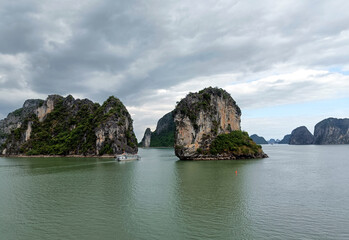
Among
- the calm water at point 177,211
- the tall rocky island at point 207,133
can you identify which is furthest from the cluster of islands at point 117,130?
the calm water at point 177,211

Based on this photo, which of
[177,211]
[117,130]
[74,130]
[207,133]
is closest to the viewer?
[177,211]

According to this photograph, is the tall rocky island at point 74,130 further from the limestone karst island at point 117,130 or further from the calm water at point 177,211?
the calm water at point 177,211

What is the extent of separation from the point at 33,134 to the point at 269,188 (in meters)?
116

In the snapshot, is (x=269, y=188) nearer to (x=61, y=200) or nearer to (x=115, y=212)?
(x=115, y=212)

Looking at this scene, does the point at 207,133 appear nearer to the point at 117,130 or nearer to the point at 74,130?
the point at 117,130

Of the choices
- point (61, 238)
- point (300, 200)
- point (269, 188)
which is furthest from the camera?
point (269, 188)

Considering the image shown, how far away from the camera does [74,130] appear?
365ft

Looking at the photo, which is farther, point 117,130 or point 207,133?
point 117,130

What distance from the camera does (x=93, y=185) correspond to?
31.7 meters

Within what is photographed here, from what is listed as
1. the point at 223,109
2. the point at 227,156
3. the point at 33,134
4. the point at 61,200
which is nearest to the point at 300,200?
the point at 61,200

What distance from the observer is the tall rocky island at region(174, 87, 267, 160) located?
2768 inches

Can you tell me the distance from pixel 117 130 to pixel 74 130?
2585 cm

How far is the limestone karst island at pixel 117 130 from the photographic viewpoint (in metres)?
71.9

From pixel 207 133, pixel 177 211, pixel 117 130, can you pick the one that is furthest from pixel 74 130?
pixel 177 211
